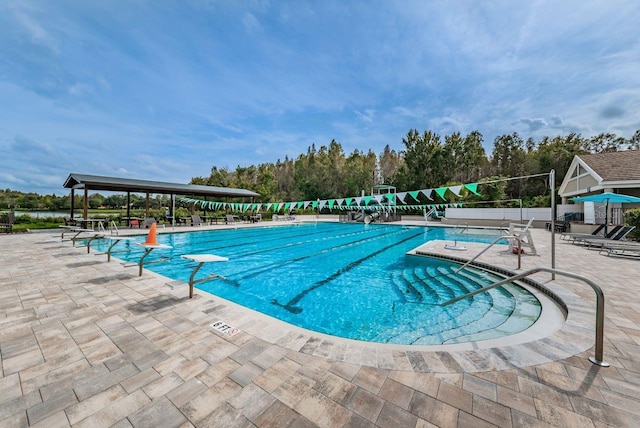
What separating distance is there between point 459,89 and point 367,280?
1354 cm

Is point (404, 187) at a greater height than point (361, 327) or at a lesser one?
greater

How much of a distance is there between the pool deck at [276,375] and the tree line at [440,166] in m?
24.6

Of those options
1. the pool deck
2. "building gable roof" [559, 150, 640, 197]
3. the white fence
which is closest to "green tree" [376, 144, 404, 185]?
the white fence

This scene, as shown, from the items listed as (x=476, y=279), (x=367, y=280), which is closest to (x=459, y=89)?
Answer: (x=476, y=279)

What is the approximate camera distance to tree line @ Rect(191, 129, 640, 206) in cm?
2434

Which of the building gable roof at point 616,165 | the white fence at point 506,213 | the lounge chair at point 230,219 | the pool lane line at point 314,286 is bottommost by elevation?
the pool lane line at point 314,286

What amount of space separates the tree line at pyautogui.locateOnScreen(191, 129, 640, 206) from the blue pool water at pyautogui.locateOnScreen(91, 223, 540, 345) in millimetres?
21422

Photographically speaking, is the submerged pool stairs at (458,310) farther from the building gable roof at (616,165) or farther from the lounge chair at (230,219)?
the lounge chair at (230,219)

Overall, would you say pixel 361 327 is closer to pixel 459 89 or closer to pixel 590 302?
pixel 590 302

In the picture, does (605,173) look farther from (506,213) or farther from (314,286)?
(314,286)

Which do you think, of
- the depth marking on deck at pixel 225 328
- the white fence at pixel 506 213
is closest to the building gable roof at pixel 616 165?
the white fence at pixel 506 213

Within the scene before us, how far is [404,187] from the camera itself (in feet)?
91.8

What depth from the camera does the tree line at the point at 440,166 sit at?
79.9 ft

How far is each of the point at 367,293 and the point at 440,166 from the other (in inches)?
1023
